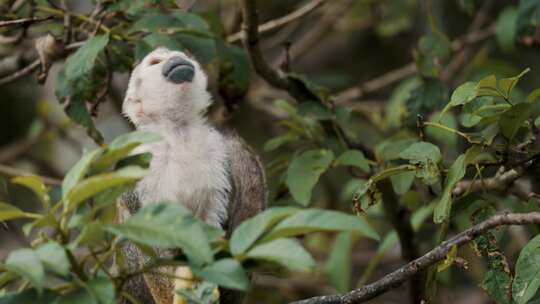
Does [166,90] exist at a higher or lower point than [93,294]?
lower

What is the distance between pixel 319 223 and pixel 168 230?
0.31 m

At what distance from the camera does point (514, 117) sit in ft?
8.50

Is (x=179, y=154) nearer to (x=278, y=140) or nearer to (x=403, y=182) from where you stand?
(x=278, y=140)

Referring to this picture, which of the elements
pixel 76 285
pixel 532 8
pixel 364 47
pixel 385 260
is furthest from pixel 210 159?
pixel 364 47

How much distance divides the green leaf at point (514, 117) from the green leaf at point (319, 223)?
81 centimetres

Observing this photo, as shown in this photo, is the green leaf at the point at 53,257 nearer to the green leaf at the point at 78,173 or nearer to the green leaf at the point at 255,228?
the green leaf at the point at 78,173

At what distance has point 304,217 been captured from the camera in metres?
1.93

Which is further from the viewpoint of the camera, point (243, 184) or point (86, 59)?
point (243, 184)

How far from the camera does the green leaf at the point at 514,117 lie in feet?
8.43

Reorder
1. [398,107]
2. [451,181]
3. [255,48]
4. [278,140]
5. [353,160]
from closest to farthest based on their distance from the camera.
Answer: [451,181] < [353,160] < [255,48] < [278,140] < [398,107]

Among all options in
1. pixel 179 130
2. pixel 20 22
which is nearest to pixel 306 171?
pixel 179 130

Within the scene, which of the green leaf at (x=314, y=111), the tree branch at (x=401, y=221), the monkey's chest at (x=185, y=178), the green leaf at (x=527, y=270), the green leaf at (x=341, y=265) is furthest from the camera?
the green leaf at (x=341, y=265)

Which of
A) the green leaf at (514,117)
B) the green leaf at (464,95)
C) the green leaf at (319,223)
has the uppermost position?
the green leaf at (319,223)

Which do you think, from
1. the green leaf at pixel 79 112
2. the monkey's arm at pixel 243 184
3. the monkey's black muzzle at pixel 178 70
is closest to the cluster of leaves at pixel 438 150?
the monkey's arm at pixel 243 184
